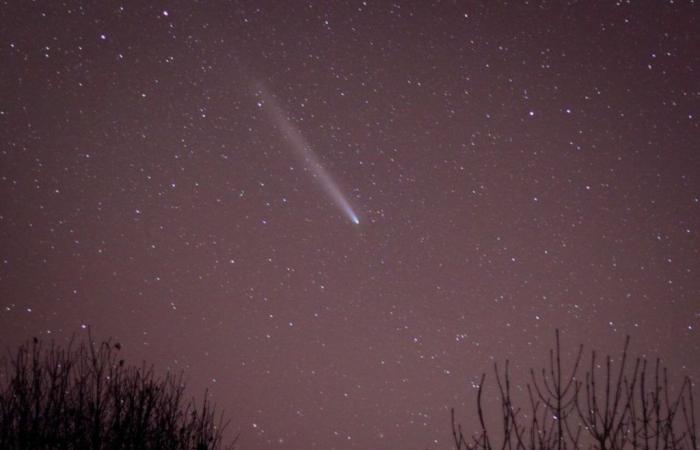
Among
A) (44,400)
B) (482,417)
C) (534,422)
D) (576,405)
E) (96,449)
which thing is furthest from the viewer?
(44,400)

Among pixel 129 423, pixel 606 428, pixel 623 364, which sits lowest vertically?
pixel 606 428

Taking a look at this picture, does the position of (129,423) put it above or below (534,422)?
above

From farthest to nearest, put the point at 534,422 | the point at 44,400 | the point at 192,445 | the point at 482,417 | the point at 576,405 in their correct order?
the point at 192,445
the point at 44,400
the point at 576,405
the point at 534,422
the point at 482,417

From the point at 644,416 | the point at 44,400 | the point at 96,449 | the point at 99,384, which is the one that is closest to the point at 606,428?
the point at 644,416

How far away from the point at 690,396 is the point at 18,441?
7556 mm

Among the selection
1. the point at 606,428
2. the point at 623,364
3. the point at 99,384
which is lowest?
the point at 606,428

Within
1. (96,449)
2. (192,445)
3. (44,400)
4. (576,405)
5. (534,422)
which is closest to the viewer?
(534,422)

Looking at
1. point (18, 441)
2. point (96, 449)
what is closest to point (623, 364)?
point (96, 449)

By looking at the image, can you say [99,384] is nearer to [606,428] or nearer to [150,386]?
[150,386]

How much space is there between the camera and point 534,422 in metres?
3.74

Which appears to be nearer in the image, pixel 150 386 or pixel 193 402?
pixel 150 386

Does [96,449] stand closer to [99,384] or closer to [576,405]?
[99,384]

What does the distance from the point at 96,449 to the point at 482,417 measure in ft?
18.9

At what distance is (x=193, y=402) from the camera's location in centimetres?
934
